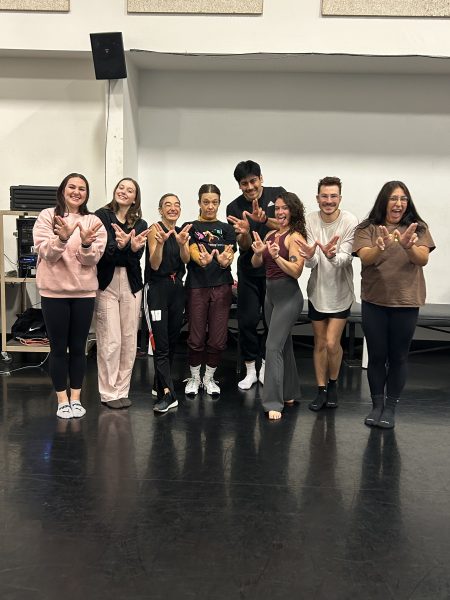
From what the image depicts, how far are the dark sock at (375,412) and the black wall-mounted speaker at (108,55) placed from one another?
3.36m

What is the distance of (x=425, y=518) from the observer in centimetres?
239

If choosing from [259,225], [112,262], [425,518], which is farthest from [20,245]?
[425,518]

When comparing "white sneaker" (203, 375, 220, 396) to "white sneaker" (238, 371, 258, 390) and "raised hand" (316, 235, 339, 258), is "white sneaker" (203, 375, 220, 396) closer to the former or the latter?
"white sneaker" (238, 371, 258, 390)

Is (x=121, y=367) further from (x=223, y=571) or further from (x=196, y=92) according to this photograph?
(x=196, y=92)

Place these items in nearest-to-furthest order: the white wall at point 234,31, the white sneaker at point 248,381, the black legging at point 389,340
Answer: the black legging at point 389,340 < the white sneaker at point 248,381 < the white wall at point 234,31

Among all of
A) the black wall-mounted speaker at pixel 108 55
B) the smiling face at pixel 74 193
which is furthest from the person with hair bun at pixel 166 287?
the black wall-mounted speaker at pixel 108 55

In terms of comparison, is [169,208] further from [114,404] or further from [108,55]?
[108,55]

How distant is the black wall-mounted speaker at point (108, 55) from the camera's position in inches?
183

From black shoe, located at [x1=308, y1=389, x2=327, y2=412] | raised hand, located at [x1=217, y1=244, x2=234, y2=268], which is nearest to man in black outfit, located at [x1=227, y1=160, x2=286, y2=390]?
raised hand, located at [x1=217, y1=244, x2=234, y2=268]

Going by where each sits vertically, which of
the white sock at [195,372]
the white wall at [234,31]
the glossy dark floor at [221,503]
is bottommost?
the glossy dark floor at [221,503]

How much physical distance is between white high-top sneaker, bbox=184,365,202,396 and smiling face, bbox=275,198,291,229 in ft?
3.99

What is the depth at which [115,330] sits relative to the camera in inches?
139

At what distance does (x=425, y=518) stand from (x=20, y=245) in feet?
12.4

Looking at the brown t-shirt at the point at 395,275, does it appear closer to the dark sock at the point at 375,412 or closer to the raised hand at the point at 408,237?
the raised hand at the point at 408,237
